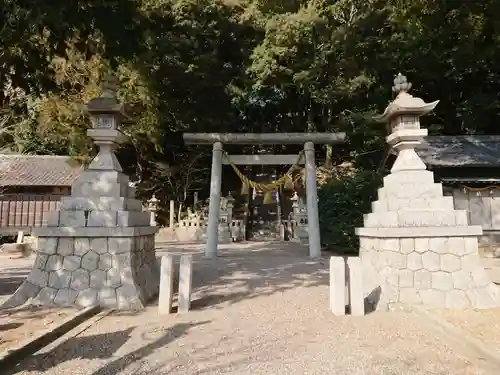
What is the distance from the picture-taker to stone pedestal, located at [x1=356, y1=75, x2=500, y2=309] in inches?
216

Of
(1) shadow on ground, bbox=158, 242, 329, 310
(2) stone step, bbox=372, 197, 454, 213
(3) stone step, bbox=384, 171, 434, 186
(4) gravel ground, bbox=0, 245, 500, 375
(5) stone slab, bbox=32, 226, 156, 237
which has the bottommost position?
(4) gravel ground, bbox=0, 245, 500, 375

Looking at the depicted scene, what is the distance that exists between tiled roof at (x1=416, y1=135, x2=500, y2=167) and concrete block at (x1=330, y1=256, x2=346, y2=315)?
7631 millimetres

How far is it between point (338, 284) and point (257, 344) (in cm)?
160

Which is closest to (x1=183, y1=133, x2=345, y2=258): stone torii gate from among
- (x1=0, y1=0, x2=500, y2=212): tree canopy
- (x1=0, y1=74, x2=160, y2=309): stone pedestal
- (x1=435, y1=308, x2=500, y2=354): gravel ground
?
(x1=0, y1=0, x2=500, y2=212): tree canopy

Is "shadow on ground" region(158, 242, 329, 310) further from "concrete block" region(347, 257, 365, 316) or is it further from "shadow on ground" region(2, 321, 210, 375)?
"concrete block" region(347, 257, 365, 316)

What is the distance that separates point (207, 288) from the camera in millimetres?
6824

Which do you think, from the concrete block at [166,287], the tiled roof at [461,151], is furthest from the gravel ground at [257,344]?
the tiled roof at [461,151]

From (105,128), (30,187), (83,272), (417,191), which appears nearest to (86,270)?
(83,272)

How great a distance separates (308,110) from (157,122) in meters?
9.30

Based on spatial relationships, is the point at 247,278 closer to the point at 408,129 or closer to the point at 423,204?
the point at 423,204

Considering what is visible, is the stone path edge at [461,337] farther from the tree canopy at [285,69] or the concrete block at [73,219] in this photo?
the tree canopy at [285,69]

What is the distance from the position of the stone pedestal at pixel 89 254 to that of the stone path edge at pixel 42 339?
0.51 meters

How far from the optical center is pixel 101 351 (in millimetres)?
3814

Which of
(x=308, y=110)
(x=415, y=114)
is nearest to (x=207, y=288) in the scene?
(x=415, y=114)
